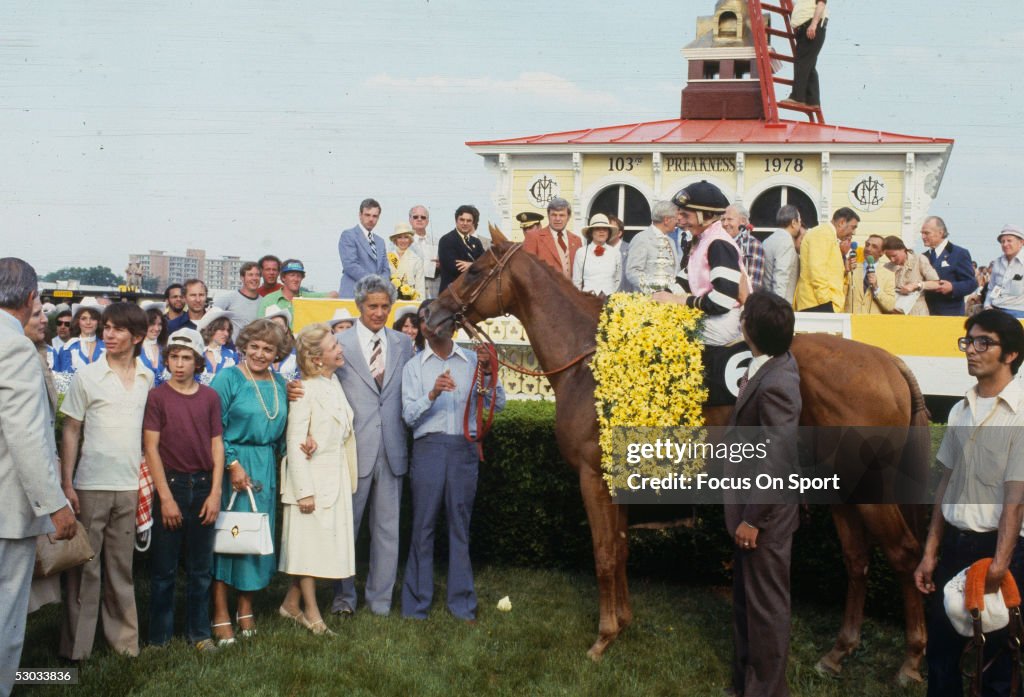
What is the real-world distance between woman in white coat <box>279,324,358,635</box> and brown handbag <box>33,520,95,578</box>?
50.7 inches

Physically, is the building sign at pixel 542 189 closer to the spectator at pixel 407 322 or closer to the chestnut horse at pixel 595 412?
the spectator at pixel 407 322

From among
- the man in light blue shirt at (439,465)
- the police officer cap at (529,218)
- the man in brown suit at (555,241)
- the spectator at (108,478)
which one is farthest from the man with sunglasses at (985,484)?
the police officer cap at (529,218)

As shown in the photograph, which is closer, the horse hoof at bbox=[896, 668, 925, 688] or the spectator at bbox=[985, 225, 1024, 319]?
the horse hoof at bbox=[896, 668, 925, 688]

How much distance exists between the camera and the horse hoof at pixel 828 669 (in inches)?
210

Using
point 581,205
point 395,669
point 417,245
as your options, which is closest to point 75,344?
point 417,245

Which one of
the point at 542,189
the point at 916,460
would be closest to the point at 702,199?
the point at 916,460

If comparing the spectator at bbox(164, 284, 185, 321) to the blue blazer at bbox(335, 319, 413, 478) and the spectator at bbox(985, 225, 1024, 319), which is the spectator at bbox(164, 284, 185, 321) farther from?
the spectator at bbox(985, 225, 1024, 319)

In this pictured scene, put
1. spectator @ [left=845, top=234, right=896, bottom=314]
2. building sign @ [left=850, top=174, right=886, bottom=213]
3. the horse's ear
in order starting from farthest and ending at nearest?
building sign @ [left=850, top=174, right=886, bottom=213] < spectator @ [left=845, top=234, right=896, bottom=314] < the horse's ear

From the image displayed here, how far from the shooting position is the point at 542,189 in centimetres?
1836

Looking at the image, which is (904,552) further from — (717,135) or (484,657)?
(717,135)

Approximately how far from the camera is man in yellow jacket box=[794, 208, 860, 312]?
8.90 m

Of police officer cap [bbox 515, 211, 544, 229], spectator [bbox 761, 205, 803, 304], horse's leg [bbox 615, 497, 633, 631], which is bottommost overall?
horse's leg [bbox 615, 497, 633, 631]

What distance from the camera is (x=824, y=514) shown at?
620 cm

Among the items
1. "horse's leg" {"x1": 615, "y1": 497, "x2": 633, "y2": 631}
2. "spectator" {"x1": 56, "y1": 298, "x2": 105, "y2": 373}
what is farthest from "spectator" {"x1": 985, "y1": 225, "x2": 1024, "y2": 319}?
"spectator" {"x1": 56, "y1": 298, "x2": 105, "y2": 373}
